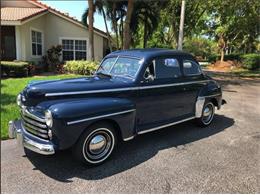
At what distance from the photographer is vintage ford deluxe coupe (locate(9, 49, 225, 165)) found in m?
4.01

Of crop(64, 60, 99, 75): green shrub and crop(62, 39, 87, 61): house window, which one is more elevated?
crop(62, 39, 87, 61): house window

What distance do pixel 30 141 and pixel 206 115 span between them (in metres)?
4.34

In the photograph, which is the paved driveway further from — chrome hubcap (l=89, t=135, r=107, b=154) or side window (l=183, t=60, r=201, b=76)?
side window (l=183, t=60, r=201, b=76)

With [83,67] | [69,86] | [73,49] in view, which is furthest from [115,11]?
[69,86]

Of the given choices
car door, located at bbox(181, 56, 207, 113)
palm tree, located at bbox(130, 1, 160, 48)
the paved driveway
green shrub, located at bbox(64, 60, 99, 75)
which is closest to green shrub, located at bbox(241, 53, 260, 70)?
palm tree, located at bbox(130, 1, 160, 48)

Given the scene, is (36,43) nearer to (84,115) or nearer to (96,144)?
(96,144)

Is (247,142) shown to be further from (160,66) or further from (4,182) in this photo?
(4,182)

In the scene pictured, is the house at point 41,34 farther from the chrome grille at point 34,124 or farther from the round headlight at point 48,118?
the round headlight at point 48,118

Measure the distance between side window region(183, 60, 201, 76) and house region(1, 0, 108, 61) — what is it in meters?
12.7

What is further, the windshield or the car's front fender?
the windshield

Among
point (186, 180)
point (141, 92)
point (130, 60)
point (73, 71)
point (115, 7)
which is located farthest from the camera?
point (115, 7)

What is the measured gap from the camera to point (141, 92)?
5.09 m

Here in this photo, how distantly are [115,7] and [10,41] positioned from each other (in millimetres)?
7720

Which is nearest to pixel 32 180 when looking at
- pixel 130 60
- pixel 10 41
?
pixel 130 60
